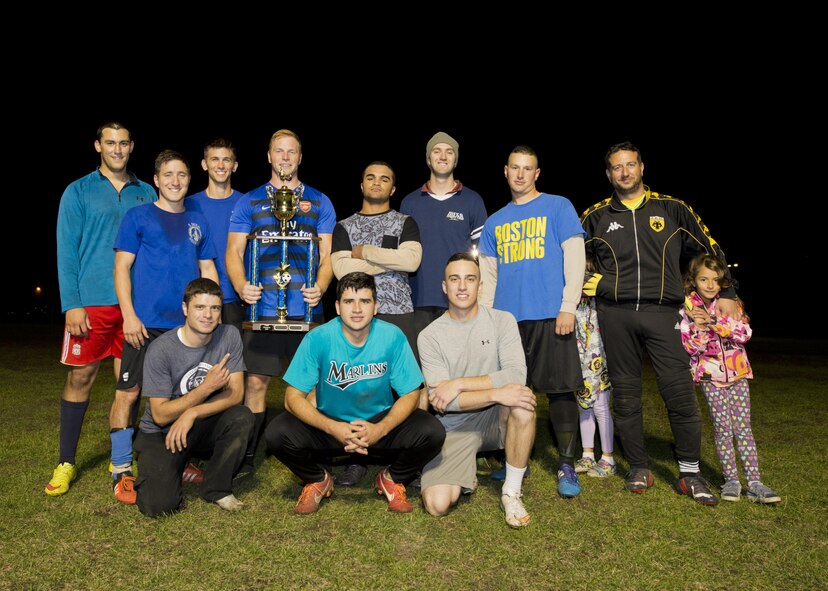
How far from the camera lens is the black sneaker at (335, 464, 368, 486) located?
4348mm

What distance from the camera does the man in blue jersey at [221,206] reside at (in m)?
4.90

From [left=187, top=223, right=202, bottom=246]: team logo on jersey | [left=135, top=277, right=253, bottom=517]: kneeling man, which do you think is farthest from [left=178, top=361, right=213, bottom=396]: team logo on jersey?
[left=187, top=223, right=202, bottom=246]: team logo on jersey

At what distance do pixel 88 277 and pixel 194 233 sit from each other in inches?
32.5

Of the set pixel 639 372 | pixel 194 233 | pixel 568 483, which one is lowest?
pixel 568 483

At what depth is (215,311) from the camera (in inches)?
154

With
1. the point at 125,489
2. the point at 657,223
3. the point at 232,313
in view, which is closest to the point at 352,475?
the point at 125,489

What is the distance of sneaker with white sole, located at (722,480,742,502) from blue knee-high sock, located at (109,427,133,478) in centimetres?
408

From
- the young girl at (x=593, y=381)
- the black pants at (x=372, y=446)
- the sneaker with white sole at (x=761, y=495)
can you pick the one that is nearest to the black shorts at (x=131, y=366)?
the black pants at (x=372, y=446)

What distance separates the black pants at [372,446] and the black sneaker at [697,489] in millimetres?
1747

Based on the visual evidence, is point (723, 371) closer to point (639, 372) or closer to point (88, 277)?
point (639, 372)

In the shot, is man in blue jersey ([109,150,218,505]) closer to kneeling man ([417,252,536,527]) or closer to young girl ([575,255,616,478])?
kneeling man ([417,252,536,527])

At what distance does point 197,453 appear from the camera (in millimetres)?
4109

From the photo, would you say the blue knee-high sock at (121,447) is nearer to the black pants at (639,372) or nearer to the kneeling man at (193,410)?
the kneeling man at (193,410)

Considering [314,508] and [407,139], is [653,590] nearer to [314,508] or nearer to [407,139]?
[314,508]
